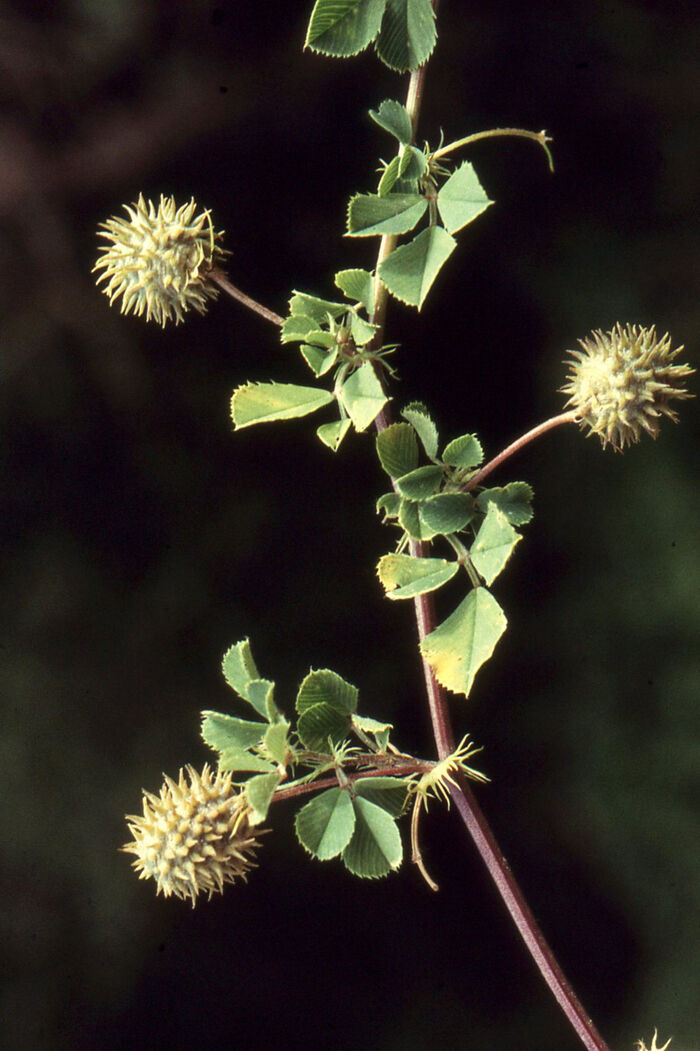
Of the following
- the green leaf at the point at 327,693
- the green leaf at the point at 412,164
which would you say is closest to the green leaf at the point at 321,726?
the green leaf at the point at 327,693

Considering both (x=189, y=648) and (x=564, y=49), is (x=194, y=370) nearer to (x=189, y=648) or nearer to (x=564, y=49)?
(x=189, y=648)

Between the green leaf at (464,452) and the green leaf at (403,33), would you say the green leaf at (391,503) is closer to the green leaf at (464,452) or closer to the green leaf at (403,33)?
the green leaf at (464,452)

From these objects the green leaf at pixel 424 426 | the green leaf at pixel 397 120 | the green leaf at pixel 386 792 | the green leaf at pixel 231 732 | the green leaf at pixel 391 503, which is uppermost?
the green leaf at pixel 397 120

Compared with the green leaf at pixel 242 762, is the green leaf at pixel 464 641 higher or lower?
higher

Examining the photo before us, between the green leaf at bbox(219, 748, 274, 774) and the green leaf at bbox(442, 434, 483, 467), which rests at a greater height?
the green leaf at bbox(442, 434, 483, 467)

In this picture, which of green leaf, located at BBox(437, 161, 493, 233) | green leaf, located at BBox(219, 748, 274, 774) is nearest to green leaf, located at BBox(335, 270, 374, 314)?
green leaf, located at BBox(437, 161, 493, 233)

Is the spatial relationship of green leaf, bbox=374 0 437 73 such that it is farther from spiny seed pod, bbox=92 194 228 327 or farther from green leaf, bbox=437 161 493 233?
spiny seed pod, bbox=92 194 228 327

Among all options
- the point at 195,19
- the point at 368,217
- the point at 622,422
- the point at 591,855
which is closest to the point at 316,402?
the point at 368,217
